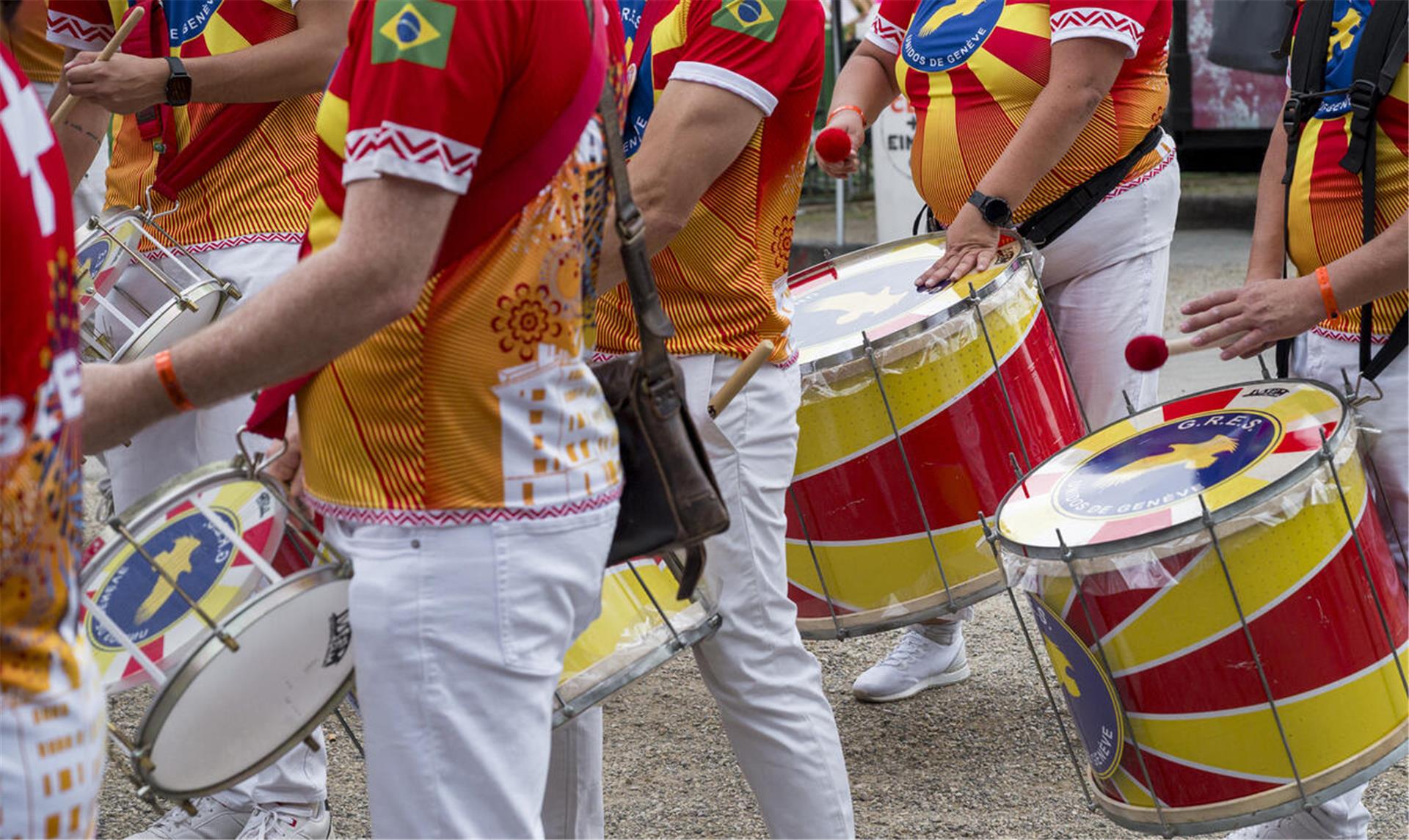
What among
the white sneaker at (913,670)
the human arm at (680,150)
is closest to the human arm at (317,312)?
the human arm at (680,150)

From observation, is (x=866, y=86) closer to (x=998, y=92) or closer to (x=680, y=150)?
(x=998, y=92)

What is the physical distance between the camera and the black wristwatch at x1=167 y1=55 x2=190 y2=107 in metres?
2.65

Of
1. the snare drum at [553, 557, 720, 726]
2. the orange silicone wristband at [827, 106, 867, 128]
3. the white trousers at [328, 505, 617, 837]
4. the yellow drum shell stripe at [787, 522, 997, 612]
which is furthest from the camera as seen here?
the orange silicone wristband at [827, 106, 867, 128]

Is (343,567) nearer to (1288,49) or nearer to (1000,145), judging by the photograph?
(1288,49)

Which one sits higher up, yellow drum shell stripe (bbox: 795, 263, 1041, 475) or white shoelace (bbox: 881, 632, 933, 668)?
yellow drum shell stripe (bbox: 795, 263, 1041, 475)

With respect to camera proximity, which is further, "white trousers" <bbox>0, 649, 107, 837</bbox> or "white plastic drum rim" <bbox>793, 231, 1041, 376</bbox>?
"white plastic drum rim" <bbox>793, 231, 1041, 376</bbox>

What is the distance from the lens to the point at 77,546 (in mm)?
1334

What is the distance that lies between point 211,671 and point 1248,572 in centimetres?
140

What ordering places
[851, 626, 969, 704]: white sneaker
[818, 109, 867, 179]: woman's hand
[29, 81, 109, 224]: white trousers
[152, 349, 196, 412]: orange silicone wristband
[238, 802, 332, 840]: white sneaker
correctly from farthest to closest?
[29, 81, 109, 224]: white trousers
[851, 626, 969, 704]: white sneaker
[818, 109, 867, 179]: woman's hand
[238, 802, 332, 840]: white sneaker
[152, 349, 196, 412]: orange silicone wristband

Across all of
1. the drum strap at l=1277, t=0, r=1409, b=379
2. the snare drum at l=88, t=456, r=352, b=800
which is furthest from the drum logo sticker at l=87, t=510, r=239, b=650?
the drum strap at l=1277, t=0, r=1409, b=379

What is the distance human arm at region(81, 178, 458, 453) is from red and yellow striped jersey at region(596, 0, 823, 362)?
824 mm

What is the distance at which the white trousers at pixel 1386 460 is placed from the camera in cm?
252

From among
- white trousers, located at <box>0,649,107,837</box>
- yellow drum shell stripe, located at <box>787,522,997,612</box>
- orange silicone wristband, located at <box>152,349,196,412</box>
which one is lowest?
yellow drum shell stripe, located at <box>787,522,997,612</box>

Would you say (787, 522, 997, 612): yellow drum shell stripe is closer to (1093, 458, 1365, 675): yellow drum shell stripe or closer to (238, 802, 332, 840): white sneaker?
(1093, 458, 1365, 675): yellow drum shell stripe
